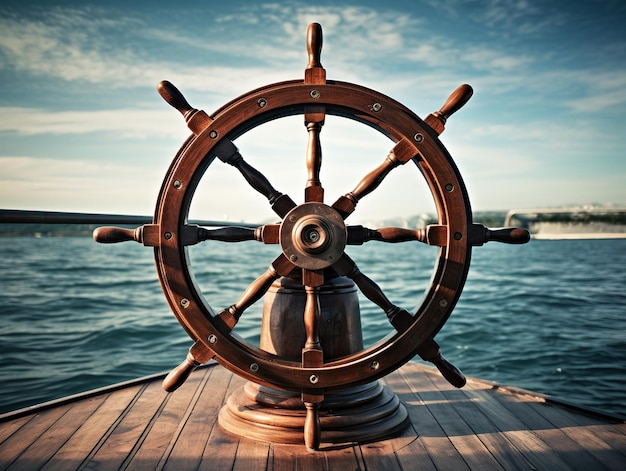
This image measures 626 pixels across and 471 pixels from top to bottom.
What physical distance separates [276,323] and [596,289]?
9.98 metres

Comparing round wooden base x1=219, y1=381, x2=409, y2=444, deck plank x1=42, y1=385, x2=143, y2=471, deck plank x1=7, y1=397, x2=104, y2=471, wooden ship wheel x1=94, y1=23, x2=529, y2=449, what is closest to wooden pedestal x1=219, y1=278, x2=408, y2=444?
round wooden base x1=219, y1=381, x2=409, y2=444

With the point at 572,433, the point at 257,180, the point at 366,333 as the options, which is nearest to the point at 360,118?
the point at 257,180

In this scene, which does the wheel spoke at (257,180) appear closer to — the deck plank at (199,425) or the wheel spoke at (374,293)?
the wheel spoke at (374,293)

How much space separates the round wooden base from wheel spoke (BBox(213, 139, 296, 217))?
623 millimetres

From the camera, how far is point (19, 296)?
9594 millimetres

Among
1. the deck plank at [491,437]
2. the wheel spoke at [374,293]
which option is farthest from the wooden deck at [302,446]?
the wheel spoke at [374,293]

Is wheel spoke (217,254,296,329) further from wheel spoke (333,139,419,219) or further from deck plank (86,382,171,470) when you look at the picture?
deck plank (86,382,171,470)

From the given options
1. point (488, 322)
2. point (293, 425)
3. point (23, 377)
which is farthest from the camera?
point (488, 322)

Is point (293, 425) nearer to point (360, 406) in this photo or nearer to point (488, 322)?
point (360, 406)

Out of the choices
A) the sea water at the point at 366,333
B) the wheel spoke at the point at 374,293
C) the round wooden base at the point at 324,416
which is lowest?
the sea water at the point at 366,333

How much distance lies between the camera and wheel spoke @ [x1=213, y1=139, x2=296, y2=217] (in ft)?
5.94

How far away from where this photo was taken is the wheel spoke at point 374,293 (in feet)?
5.88

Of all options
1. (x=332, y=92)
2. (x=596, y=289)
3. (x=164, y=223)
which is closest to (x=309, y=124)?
(x=332, y=92)

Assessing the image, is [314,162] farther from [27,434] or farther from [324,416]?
[27,434]
